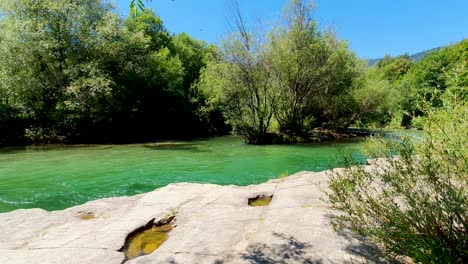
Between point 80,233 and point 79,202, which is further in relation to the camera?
point 79,202

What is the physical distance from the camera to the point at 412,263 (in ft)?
9.88

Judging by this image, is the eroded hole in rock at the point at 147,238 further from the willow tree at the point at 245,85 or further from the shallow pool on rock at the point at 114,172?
the willow tree at the point at 245,85

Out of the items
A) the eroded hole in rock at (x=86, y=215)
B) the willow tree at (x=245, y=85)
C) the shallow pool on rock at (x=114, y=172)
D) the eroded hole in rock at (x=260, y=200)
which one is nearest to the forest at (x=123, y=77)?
the willow tree at (x=245, y=85)

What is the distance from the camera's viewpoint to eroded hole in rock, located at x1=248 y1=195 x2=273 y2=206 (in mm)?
6086

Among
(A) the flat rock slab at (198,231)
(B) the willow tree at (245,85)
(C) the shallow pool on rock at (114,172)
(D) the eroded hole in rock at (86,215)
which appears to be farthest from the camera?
(B) the willow tree at (245,85)

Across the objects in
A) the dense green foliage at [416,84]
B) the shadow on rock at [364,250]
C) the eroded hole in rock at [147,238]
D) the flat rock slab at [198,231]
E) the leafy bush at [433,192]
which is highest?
the dense green foliage at [416,84]

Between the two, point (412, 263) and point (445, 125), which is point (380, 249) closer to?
point (412, 263)

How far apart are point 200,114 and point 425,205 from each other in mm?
Answer: 32687

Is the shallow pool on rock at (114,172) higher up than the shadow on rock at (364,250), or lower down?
lower down

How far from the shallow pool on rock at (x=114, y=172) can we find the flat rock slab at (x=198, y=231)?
2046 mm

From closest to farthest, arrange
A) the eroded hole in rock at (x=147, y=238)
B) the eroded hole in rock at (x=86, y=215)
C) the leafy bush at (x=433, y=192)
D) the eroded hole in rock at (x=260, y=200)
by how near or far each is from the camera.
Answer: the leafy bush at (x=433, y=192), the eroded hole in rock at (x=147, y=238), the eroded hole in rock at (x=86, y=215), the eroded hole in rock at (x=260, y=200)

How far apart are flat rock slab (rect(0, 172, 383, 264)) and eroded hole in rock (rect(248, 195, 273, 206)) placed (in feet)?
0.46

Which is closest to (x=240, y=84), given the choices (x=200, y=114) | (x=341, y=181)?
(x=200, y=114)

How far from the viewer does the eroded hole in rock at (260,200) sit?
240 inches
